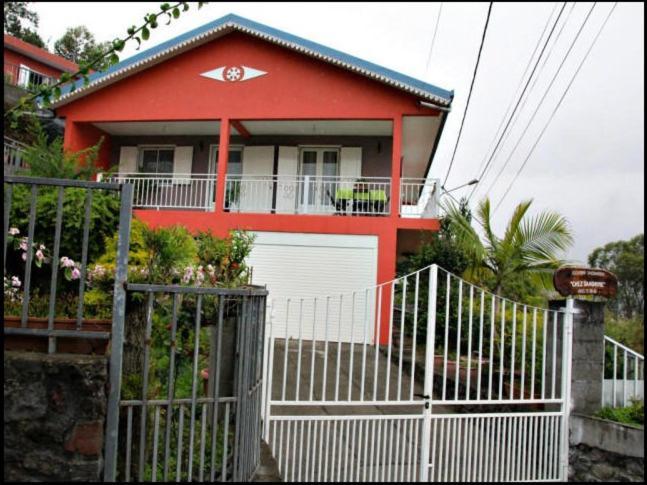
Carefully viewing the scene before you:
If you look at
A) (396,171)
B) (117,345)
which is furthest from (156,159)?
(117,345)

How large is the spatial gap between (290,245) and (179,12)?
307 inches

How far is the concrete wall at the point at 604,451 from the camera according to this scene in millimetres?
4773

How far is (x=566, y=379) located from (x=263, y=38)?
9842 millimetres

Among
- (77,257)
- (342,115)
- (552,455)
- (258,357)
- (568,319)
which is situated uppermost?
(342,115)

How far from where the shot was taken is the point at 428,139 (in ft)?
43.5

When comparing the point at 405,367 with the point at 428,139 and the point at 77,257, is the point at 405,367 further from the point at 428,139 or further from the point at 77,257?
the point at 428,139

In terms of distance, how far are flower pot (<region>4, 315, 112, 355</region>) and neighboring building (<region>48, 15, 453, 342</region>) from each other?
25.2 feet

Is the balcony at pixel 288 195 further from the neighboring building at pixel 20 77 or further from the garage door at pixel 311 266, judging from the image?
the neighboring building at pixel 20 77

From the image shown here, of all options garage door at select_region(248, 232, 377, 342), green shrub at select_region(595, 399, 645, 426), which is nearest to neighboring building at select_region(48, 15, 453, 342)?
garage door at select_region(248, 232, 377, 342)

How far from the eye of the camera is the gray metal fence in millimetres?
2725

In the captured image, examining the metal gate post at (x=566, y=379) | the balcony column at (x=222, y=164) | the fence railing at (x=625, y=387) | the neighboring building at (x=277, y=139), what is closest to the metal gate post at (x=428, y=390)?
the metal gate post at (x=566, y=379)

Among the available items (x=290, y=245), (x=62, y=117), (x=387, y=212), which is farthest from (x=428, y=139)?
(x=62, y=117)

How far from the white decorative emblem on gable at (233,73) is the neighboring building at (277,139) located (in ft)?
0.09

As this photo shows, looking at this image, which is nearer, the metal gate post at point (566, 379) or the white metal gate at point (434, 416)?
the white metal gate at point (434, 416)
